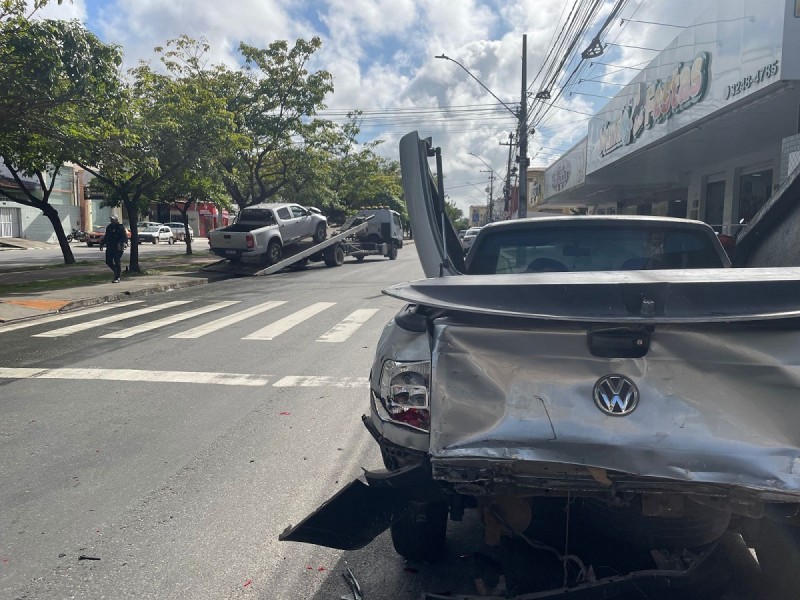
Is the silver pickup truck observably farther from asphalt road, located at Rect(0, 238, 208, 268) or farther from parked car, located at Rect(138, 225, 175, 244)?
parked car, located at Rect(138, 225, 175, 244)

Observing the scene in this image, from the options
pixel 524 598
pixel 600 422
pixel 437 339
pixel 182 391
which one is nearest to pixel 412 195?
pixel 437 339

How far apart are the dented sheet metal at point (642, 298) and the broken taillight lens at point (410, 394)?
336 millimetres

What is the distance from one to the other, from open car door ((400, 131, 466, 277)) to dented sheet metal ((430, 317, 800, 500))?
5.72 ft

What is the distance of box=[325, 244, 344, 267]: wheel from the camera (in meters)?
24.6

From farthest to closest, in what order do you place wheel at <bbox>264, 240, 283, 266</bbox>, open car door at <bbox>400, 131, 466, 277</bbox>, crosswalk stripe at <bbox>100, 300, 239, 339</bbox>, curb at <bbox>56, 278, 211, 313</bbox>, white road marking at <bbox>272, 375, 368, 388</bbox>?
wheel at <bbox>264, 240, 283, 266</bbox> → curb at <bbox>56, 278, 211, 313</bbox> → crosswalk stripe at <bbox>100, 300, 239, 339</bbox> → white road marking at <bbox>272, 375, 368, 388</bbox> → open car door at <bbox>400, 131, 466, 277</bbox>

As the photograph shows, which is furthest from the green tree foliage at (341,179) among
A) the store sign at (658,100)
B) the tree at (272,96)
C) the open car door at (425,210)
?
the open car door at (425,210)

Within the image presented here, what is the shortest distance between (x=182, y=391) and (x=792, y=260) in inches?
221

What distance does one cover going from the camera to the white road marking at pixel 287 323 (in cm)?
1034

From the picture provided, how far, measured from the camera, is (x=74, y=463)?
4.84 metres

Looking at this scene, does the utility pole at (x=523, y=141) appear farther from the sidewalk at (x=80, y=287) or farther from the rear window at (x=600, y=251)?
the rear window at (x=600, y=251)

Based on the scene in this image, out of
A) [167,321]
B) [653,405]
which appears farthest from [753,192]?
[653,405]

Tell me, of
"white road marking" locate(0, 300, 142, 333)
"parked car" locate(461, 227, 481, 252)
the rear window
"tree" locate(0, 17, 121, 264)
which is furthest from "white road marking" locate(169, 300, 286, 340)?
the rear window

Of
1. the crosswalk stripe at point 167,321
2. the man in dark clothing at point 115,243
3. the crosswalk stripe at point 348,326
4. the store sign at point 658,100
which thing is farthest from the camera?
the man in dark clothing at point 115,243

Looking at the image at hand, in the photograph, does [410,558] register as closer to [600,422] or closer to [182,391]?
[600,422]
